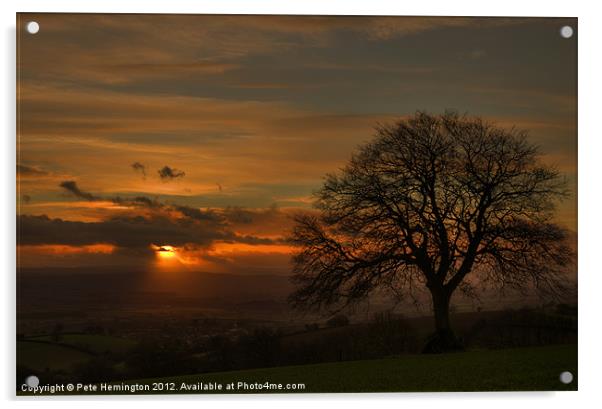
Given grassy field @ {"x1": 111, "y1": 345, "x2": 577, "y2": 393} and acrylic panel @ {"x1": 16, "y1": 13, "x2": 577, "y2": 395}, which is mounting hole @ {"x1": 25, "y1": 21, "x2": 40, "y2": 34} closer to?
acrylic panel @ {"x1": 16, "y1": 13, "x2": 577, "y2": 395}

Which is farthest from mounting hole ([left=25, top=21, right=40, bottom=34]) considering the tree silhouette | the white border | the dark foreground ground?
the dark foreground ground

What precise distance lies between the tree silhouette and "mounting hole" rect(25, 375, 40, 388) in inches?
90.8

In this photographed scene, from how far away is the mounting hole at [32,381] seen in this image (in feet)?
21.2

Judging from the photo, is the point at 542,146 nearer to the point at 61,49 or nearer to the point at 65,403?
the point at 61,49

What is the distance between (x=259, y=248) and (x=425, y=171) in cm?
167

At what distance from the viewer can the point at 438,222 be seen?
22.9 ft

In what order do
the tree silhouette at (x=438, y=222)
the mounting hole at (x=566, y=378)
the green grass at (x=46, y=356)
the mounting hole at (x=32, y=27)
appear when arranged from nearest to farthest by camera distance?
the green grass at (x=46, y=356) < the mounting hole at (x=32, y=27) < the mounting hole at (x=566, y=378) < the tree silhouette at (x=438, y=222)

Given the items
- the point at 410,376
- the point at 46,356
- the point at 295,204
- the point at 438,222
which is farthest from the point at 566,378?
the point at 46,356

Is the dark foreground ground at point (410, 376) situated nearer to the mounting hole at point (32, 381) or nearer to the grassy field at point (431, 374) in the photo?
the grassy field at point (431, 374)

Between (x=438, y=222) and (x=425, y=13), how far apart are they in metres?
1.89

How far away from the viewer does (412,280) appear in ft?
22.8

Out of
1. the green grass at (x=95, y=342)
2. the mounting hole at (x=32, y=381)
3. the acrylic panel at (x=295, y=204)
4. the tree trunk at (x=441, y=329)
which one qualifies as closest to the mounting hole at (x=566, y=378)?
the acrylic panel at (x=295, y=204)

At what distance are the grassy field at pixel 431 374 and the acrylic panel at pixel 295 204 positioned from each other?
0.02 metres

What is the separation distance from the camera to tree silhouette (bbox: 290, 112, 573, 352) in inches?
269
